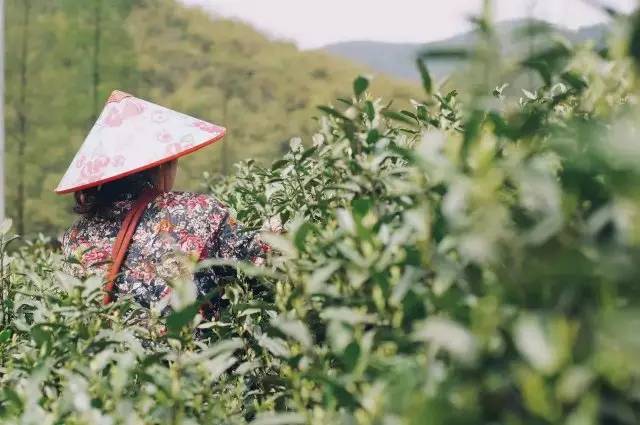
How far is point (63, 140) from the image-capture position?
51.5 feet

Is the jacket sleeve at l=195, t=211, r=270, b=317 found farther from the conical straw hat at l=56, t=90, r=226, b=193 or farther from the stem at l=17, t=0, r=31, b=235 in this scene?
the stem at l=17, t=0, r=31, b=235

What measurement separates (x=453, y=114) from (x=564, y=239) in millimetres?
1403

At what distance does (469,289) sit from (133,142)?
2019mm

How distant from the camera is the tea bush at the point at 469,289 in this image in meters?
0.91

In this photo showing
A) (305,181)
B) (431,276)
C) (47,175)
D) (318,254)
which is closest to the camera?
(431,276)

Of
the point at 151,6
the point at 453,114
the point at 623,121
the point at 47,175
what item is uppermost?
the point at 623,121

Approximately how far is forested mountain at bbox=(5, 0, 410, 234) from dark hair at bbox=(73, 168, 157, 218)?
12182mm

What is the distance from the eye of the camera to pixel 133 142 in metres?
2.94

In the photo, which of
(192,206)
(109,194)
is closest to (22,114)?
(109,194)

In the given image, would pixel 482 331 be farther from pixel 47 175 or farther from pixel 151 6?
pixel 151 6

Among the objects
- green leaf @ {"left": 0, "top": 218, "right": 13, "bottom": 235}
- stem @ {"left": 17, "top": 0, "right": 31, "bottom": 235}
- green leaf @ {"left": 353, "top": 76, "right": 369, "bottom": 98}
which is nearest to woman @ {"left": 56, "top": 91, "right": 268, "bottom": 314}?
green leaf @ {"left": 0, "top": 218, "right": 13, "bottom": 235}

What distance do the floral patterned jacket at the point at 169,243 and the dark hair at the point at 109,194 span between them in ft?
0.14

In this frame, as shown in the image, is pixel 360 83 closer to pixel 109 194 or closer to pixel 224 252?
pixel 224 252

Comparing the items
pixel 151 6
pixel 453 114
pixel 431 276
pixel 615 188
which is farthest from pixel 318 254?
pixel 151 6
